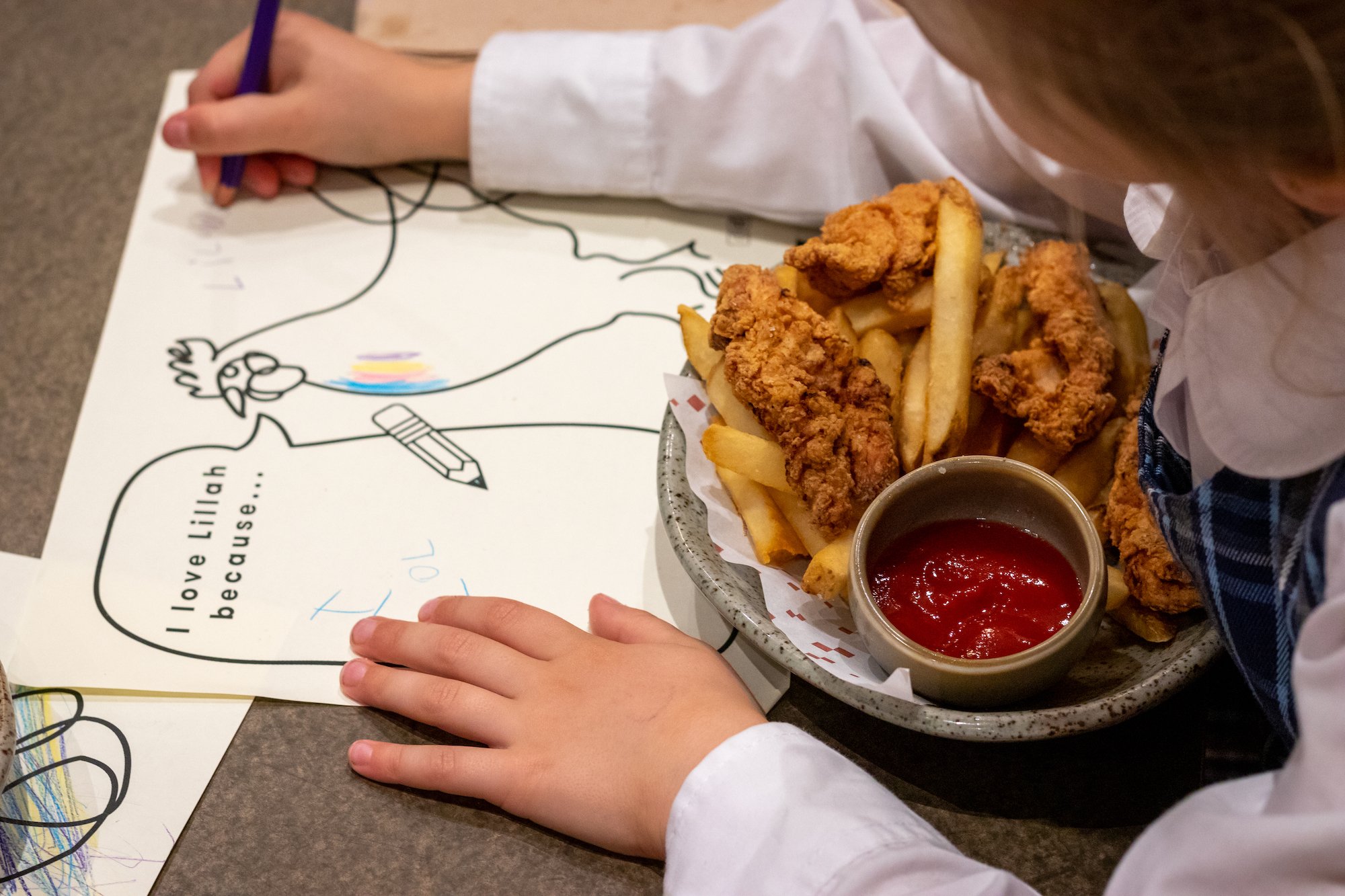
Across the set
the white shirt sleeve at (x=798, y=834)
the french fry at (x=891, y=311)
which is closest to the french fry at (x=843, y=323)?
the french fry at (x=891, y=311)

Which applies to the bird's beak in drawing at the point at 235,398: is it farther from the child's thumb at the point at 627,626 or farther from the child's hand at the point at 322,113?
the child's thumb at the point at 627,626

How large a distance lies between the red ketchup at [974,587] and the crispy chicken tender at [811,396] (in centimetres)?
5

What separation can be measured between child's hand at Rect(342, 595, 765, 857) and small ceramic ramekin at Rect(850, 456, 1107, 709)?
4.8 inches

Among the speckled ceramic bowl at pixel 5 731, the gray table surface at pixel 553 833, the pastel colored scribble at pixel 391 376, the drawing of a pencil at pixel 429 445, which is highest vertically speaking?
the pastel colored scribble at pixel 391 376

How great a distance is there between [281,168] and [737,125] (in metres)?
0.53

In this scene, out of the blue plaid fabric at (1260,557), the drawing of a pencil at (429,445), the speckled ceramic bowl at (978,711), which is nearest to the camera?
the blue plaid fabric at (1260,557)

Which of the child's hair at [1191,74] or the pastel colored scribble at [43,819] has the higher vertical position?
the child's hair at [1191,74]

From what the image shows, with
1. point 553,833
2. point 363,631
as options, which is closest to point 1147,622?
point 553,833

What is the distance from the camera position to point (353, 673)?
84 centimetres

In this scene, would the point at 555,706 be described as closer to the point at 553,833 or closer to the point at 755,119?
the point at 553,833

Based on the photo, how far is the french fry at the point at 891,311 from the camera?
2.85 ft

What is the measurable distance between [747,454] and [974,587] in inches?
7.6

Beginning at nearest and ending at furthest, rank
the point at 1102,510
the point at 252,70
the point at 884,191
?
the point at 1102,510 < the point at 884,191 < the point at 252,70

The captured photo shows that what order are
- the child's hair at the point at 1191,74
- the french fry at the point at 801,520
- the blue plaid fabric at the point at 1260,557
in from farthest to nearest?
the french fry at the point at 801,520 → the blue plaid fabric at the point at 1260,557 → the child's hair at the point at 1191,74
